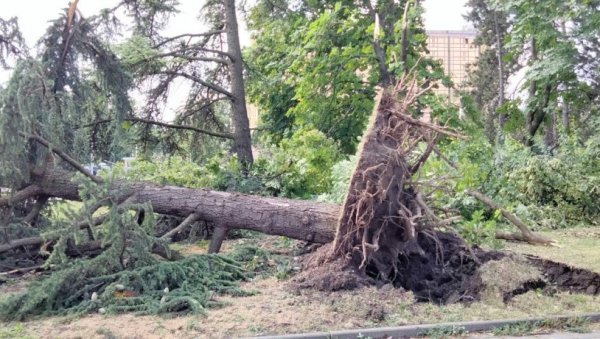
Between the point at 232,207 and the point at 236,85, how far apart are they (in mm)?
7194

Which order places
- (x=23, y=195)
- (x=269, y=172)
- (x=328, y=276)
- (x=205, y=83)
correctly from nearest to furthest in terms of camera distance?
(x=328, y=276) → (x=23, y=195) → (x=269, y=172) → (x=205, y=83)

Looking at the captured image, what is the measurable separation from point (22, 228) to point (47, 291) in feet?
8.38

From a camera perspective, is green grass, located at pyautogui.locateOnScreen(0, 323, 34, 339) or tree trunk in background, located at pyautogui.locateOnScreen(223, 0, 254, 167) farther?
tree trunk in background, located at pyautogui.locateOnScreen(223, 0, 254, 167)

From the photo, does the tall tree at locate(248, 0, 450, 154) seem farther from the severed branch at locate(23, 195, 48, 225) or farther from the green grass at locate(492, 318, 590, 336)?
the green grass at locate(492, 318, 590, 336)

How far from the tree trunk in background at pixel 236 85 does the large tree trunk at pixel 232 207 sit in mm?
6233

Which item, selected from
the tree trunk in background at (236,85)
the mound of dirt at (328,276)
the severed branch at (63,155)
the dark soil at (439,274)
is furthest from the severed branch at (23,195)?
the tree trunk in background at (236,85)

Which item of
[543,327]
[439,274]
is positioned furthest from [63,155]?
[543,327]

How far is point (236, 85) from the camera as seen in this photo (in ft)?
51.1

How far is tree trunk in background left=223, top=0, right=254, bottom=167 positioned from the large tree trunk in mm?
6233

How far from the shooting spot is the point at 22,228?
8594 millimetres

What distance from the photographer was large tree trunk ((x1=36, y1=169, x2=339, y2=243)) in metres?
8.34

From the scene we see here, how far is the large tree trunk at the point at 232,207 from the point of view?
834cm

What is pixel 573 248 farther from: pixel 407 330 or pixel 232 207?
pixel 407 330

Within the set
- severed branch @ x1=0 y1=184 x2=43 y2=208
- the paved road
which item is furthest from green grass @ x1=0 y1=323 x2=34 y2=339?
the paved road
